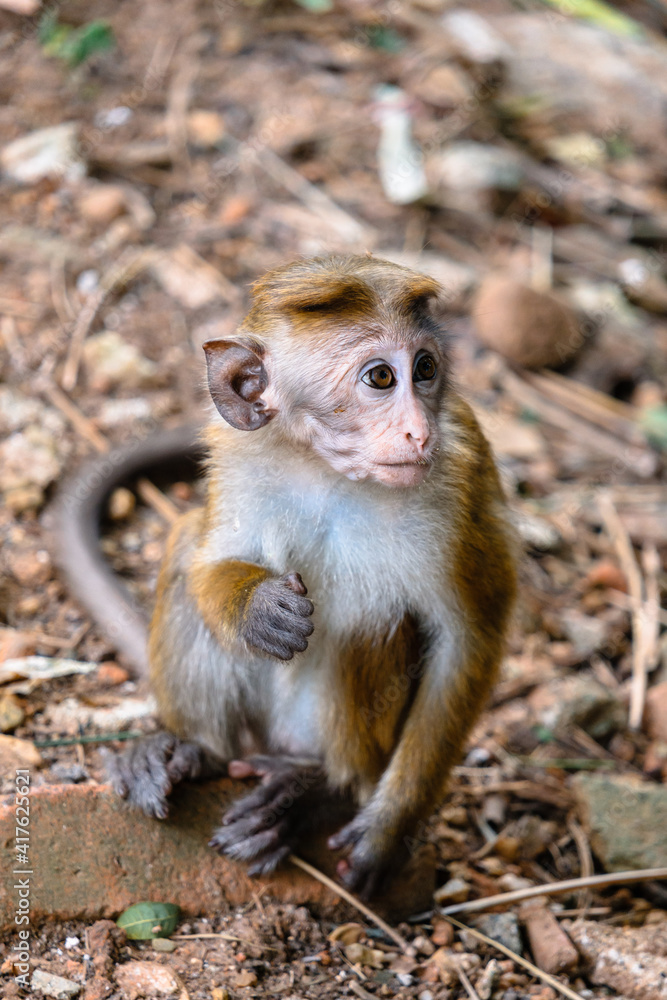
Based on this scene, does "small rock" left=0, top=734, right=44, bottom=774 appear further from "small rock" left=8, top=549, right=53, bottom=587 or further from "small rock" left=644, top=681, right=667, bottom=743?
"small rock" left=644, top=681, right=667, bottom=743

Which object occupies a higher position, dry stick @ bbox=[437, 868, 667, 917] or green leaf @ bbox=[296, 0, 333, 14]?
green leaf @ bbox=[296, 0, 333, 14]

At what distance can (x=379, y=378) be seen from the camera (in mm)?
3061

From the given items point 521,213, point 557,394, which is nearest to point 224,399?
point 557,394

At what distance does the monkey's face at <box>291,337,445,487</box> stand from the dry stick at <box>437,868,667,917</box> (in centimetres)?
177

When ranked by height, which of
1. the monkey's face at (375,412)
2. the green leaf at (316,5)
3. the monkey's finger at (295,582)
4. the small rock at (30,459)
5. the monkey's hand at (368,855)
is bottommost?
the monkey's hand at (368,855)

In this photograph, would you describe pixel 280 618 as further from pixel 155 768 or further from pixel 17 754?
pixel 17 754

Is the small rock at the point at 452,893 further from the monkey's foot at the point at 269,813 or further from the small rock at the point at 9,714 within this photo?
the small rock at the point at 9,714

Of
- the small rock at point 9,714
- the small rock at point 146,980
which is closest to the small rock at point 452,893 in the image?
the small rock at point 146,980

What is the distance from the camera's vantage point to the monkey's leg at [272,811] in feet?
11.9

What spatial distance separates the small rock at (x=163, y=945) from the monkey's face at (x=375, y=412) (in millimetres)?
1591

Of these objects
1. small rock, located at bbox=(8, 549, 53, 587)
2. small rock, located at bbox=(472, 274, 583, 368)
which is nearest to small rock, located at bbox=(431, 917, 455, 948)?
small rock, located at bbox=(8, 549, 53, 587)

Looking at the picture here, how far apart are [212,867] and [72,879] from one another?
1.63ft

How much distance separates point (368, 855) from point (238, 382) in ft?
5.53

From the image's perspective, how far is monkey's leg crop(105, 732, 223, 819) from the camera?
3521mm
